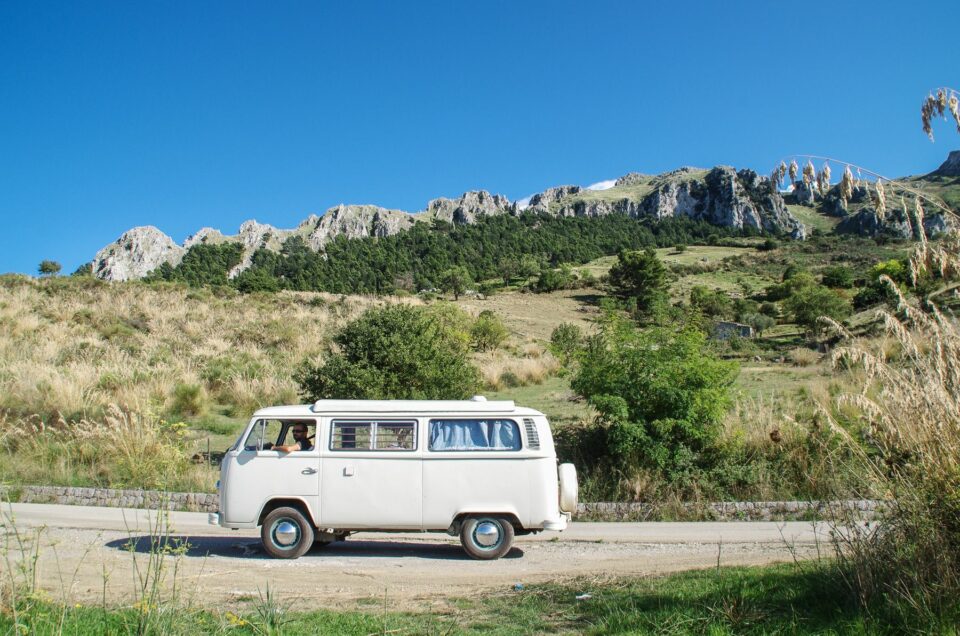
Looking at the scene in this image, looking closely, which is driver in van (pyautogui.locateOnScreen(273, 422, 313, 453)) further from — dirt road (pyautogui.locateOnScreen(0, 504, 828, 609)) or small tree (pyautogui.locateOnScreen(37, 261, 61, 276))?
small tree (pyautogui.locateOnScreen(37, 261, 61, 276))

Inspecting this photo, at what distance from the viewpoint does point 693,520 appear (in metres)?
11.6

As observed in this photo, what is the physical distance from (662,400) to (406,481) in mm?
6080

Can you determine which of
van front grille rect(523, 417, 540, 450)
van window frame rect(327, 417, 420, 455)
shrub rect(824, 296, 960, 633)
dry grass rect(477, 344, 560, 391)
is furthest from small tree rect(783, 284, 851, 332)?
shrub rect(824, 296, 960, 633)

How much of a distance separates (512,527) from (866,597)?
4.57m

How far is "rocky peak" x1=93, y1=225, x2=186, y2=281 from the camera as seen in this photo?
17625 cm

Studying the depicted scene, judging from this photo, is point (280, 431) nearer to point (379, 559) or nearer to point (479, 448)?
point (379, 559)

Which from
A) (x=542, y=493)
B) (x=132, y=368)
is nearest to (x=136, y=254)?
(x=132, y=368)

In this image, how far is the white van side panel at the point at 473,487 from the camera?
A: 870 centimetres

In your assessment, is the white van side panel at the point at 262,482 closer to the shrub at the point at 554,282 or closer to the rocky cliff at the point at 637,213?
the shrub at the point at 554,282

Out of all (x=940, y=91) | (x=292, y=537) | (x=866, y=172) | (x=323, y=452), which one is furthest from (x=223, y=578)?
(x=940, y=91)

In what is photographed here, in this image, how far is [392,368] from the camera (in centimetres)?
1481

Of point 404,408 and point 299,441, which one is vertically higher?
point 404,408

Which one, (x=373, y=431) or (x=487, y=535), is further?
(x=373, y=431)

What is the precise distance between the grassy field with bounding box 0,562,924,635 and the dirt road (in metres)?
0.39
